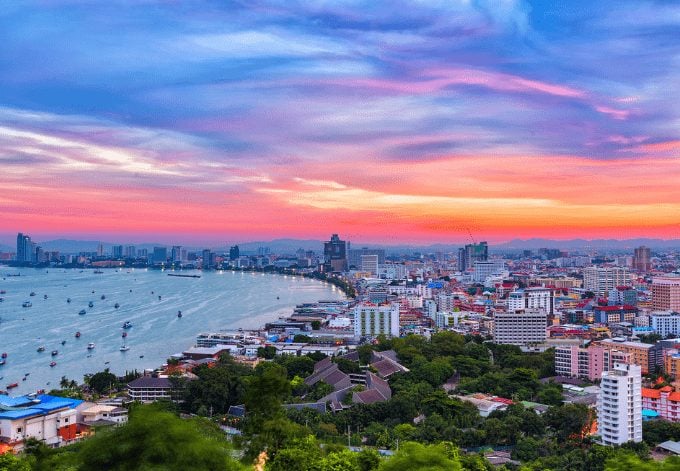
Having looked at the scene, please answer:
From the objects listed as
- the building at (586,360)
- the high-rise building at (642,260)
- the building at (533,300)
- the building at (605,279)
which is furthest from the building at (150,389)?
the high-rise building at (642,260)

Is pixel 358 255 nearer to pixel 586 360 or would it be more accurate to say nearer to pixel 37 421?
pixel 586 360

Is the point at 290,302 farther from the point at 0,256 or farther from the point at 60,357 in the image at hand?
the point at 0,256

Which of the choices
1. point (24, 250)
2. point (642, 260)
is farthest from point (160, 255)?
point (642, 260)

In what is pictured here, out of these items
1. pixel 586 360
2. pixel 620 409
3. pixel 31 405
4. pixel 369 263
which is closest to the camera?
pixel 620 409

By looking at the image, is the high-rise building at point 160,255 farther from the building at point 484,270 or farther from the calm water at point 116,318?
the building at point 484,270

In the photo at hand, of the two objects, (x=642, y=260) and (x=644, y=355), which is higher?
(x=642, y=260)

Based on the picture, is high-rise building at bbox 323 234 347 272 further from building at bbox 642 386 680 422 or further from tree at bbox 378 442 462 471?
tree at bbox 378 442 462 471
